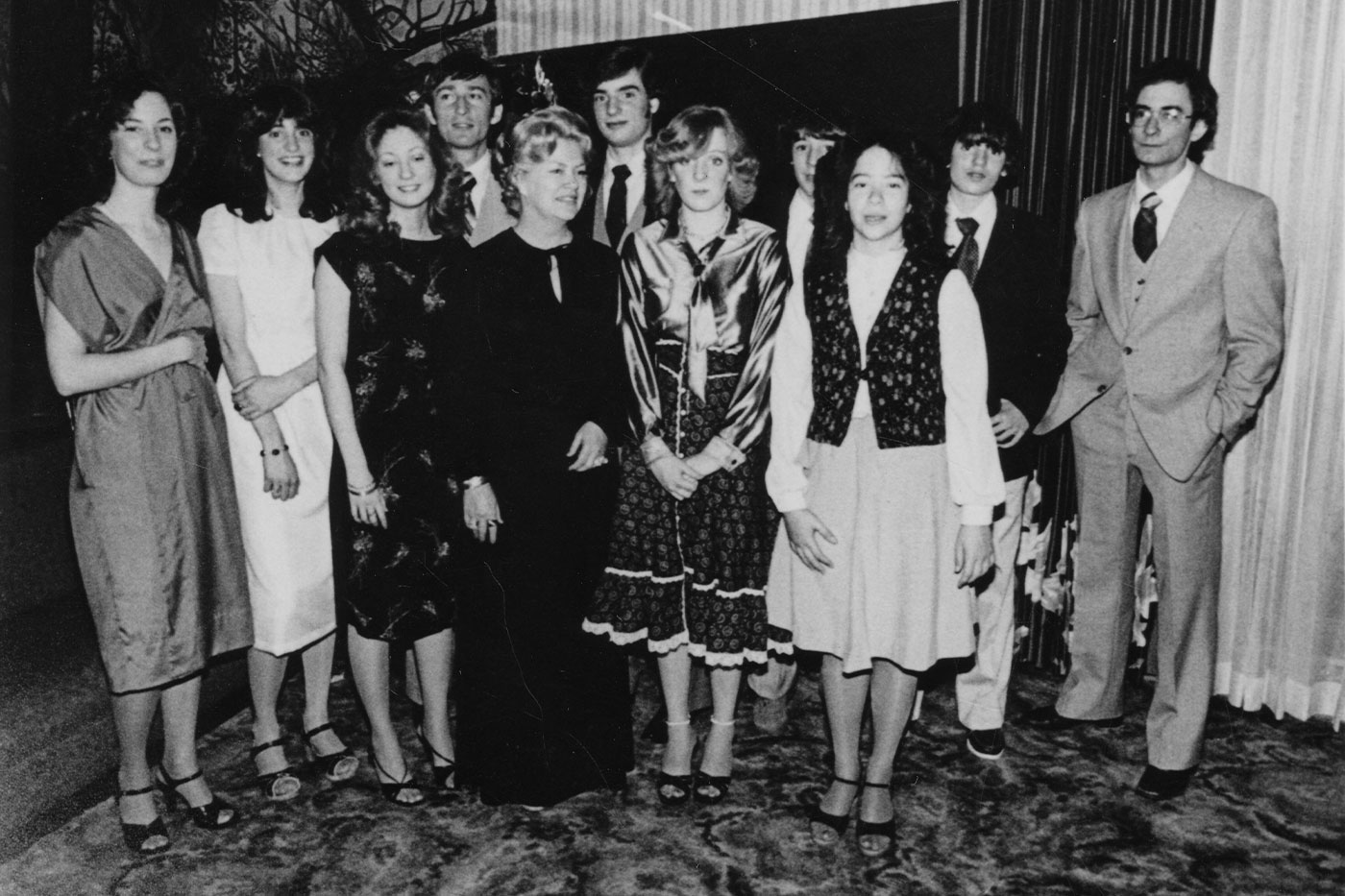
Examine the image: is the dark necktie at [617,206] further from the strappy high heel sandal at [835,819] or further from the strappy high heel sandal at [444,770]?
the strappy high heel sandal at [835,819]

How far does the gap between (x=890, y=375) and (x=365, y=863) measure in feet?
5.69

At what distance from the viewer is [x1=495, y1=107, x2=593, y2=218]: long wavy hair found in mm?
2604

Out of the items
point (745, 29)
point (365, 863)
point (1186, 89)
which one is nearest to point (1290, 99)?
point (1186, 89)

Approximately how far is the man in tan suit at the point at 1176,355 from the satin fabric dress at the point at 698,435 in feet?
3.60

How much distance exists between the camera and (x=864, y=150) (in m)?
2.49

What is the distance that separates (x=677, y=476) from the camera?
262cm

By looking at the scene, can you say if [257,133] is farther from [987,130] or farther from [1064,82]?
[1064,82]

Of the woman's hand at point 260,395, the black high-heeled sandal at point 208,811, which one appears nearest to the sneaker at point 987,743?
the black high-heeled sandal at point 208,811

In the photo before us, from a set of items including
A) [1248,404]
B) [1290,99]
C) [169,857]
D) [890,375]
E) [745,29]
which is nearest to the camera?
[890,375]

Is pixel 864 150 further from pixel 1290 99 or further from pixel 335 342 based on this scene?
pixel 1290 99

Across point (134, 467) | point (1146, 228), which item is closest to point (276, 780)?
point (134, 467)

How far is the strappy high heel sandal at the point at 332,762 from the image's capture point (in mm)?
3041

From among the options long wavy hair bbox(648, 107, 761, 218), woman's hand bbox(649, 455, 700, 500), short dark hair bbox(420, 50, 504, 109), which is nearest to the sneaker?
woman's hand bbox(649, 455, 700, 500)

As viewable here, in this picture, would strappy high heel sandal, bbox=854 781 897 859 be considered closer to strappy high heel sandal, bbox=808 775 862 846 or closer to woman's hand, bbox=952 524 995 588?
strappy high heel sandal, bbox=808 775 862 846
